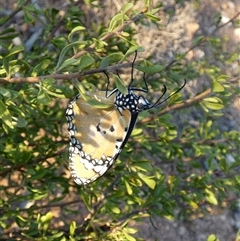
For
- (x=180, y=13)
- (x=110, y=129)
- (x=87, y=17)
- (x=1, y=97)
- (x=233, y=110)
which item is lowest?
(x=233, y=110)

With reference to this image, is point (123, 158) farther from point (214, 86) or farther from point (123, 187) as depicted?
point (214, 86)

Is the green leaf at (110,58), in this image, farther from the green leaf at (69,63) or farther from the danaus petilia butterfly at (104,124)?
the danaus petilia butterfly at (104,124)

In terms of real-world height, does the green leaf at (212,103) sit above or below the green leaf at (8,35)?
below

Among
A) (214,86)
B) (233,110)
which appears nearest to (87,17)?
(233,110)

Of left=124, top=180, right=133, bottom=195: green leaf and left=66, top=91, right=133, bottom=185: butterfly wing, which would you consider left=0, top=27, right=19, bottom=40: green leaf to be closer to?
left=66, top=91, right=133, bottom=185: butterfly wing

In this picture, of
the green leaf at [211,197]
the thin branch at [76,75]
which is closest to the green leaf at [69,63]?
the thin branch at [76,75]

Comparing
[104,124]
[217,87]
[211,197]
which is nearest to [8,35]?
[104,124]

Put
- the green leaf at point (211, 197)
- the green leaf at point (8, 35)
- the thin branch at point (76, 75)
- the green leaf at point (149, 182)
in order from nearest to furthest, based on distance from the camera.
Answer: the thin branch at point (76, 75) → the green leaf at point (149, 182) → the green leaf at point (8, 35) → the green leaf at point (211, 197)

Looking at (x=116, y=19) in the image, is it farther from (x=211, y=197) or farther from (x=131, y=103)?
(x=211, y=197)

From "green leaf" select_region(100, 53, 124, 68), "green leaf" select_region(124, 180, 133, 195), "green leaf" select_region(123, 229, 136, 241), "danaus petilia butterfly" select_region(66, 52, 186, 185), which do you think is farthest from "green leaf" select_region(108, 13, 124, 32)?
"green leaf" select_region(123, 229, 136, 241)
